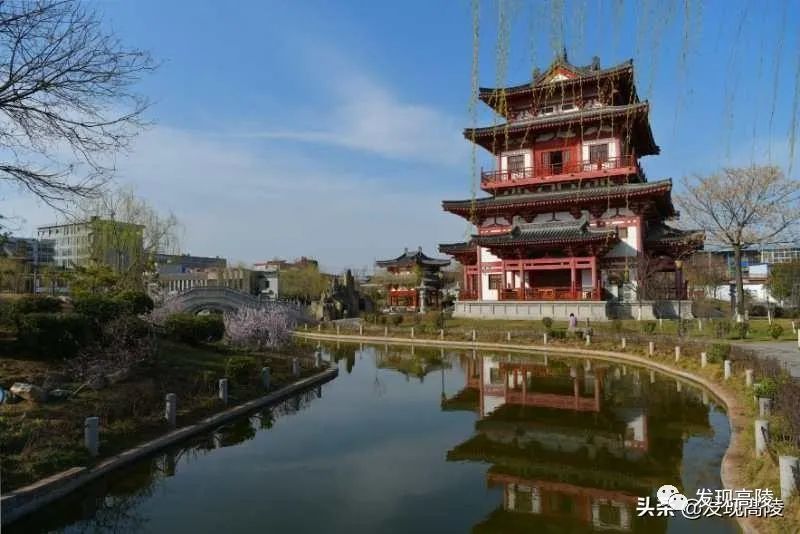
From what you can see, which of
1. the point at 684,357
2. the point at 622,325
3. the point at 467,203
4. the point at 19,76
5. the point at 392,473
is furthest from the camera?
the point at 467,203

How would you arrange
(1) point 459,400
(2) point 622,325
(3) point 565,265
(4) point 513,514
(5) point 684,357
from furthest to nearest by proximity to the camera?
(3) point 565,265, (2) point 622,325, (5) point 684,357, (1) point 459,400, (4) point 513,514

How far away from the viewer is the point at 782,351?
20.3 meters

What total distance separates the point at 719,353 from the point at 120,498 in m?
17.2

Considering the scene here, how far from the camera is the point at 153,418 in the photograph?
11555mm

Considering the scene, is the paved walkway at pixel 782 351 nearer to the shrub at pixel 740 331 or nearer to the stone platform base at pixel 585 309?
the shrub at pixel 740 331

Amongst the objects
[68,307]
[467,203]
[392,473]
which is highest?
[467,203]

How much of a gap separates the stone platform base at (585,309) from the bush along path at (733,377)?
2481 millimetres

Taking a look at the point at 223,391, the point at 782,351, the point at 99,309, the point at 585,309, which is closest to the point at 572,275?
the point at 585,309

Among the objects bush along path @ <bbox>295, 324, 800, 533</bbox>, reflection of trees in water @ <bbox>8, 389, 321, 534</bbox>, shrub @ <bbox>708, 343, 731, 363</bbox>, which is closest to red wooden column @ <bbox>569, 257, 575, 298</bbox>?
bush along path @ <bbox>295, 324, 800, 533</bbox>

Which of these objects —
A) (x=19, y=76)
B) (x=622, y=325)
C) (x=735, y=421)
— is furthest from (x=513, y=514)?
(x=622, y=325)

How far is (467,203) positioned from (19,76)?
95.3 ft

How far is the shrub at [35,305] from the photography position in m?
15.0

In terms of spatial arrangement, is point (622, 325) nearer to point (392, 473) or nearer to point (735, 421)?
point (735, 421)

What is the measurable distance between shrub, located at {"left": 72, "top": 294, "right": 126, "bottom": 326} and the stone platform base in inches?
864
